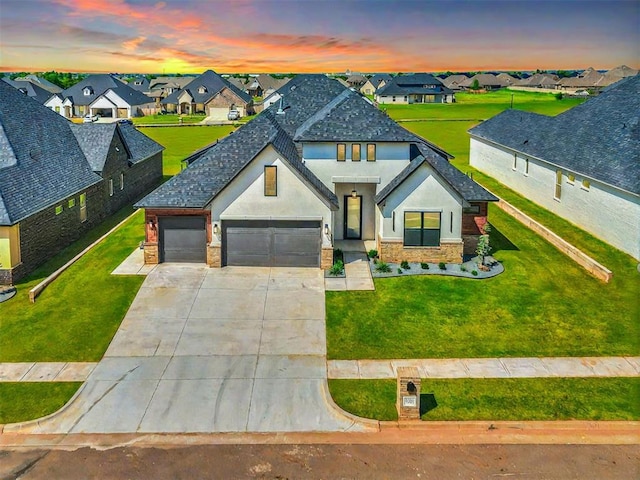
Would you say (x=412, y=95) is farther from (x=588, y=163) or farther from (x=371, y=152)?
(x=371, y=152)

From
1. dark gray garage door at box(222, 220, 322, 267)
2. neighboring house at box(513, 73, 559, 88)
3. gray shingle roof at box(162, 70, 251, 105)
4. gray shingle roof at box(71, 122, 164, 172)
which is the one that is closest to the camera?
dark gray garage door at box(222, 220, 322, 267)

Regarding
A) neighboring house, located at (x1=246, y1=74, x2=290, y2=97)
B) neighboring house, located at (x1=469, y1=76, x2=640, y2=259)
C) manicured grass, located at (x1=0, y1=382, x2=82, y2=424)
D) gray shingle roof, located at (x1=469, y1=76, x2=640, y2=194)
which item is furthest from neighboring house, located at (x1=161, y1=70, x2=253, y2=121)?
manicured grass, located at (x1=0, y1=382, x2=82, y2=424)

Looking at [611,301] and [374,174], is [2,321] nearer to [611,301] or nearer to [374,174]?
[374,174]

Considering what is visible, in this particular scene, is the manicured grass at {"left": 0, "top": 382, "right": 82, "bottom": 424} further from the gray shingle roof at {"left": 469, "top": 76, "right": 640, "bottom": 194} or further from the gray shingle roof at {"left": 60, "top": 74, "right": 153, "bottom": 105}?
the gray shingle roof at {"left": 60, "top": 74, "right": 153, "bottom": 105}

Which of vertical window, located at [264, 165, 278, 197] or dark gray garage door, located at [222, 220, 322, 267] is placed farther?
dark gray garage door, located at [222, 220, 322, 267]

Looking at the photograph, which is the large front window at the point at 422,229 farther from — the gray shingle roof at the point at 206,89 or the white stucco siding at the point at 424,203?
the gray shingle roof at the point at 206,89
